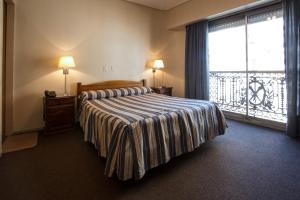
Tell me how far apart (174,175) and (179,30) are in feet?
14.5

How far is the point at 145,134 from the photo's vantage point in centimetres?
196

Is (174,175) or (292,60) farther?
Answer: (292,60)

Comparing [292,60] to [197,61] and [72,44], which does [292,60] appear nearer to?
[197,61]

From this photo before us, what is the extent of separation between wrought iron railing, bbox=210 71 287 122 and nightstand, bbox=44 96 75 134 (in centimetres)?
356

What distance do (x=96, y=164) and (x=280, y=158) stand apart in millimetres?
2408

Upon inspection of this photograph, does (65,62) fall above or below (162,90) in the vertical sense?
above

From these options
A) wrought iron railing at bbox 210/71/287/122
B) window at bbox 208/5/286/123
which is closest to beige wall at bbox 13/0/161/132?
window at bbox 208/5/286/123

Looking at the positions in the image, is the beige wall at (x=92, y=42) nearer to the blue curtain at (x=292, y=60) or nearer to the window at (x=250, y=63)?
the window at (x=250, y=63)

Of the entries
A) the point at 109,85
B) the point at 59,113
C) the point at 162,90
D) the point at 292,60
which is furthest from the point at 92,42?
the point at 292,60

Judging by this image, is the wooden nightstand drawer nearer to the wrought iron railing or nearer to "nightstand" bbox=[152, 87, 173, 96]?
"nightstand" bbox=[152, 87, 173, 96]

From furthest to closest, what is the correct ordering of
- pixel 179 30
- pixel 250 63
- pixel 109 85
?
pixel 179 30 < pixel 109 85 < pixel 250 63

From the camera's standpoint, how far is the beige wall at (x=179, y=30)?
4148 millimetres

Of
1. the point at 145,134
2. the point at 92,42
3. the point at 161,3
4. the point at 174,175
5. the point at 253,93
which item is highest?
the point at 161,3

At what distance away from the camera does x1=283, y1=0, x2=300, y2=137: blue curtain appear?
9.95ft
